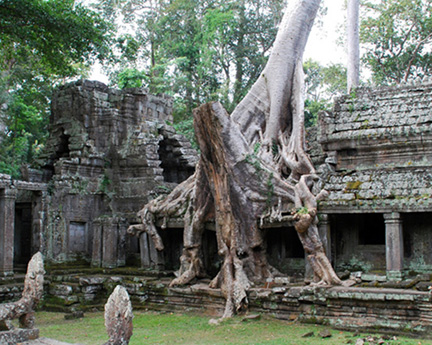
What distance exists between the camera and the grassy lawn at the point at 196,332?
366 inches

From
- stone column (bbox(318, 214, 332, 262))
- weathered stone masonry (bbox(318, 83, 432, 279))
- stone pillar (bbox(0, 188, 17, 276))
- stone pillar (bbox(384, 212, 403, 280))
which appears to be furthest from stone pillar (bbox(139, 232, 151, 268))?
stone pillar (bbox(384, 212, 403, 280))

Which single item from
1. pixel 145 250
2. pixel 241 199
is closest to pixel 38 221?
pixel 145 250

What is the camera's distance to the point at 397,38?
24.9 metres

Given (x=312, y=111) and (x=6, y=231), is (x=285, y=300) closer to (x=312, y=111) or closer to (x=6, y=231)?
(x=6, y=231)

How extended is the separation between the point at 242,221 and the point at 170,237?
3.49m

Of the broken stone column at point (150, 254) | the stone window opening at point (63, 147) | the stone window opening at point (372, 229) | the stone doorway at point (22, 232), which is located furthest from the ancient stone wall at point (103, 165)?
the stone window opening at point (372, 229)

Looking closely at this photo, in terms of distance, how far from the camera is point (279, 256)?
1301cm

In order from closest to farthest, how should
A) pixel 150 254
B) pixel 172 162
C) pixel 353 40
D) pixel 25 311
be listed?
pixel 25 311 < pixel 150 254 < pixel 172 162 < pixel 353 40

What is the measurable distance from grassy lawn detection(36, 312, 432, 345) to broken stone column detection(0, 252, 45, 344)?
1.41 m

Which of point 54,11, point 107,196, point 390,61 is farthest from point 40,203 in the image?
point 390,61

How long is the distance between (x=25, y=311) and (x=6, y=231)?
22.4ft

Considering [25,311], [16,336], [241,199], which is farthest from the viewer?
[241,199]

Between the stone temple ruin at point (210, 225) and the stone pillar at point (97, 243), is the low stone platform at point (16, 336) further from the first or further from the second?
the stone pillar at point (97, 243)

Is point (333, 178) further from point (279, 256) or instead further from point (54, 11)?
point (54, 11)
